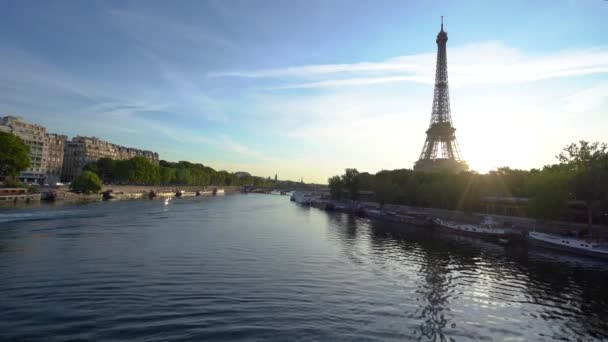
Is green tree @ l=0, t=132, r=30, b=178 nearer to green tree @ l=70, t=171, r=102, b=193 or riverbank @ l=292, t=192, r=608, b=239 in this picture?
green tree @ l=70, t=171, r=102, b=193

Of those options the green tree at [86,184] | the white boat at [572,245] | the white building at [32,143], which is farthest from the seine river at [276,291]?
the white building at [32,143]

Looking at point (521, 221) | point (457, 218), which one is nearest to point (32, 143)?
point (457, 218)

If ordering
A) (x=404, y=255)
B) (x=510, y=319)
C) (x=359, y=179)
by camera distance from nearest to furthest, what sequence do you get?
(x=510, y=319) → (x=404, y=255) → (x=359, y=179)

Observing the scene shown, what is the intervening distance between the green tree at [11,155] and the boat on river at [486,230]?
77.3m

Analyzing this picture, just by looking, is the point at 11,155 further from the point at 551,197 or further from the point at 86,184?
the point at 551,197

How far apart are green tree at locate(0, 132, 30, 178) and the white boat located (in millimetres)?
85751

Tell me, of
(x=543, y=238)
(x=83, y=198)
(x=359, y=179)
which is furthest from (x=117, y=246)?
(x=359, y=179)

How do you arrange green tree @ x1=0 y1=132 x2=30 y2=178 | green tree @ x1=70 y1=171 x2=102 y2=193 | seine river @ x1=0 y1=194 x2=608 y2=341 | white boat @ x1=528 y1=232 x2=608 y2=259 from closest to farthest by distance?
seine river @ x1=0 y1=194 x2=608 y2=341
white boat @ x1=528 y1=232 x2=608 y2=259
green tree @ x1=0 y1=132 x2=30 y2=178
green tree @ x1=70 y1=171 x2=102 y2=193

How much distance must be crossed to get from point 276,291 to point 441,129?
9140 centimetres

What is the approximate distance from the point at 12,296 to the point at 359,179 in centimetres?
9644

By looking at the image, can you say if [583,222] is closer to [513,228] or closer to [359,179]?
[513,228]

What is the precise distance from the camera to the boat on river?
4122 cm

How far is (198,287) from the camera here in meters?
17.2

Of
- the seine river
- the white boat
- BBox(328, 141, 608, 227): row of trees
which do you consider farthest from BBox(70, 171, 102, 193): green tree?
the white boat
